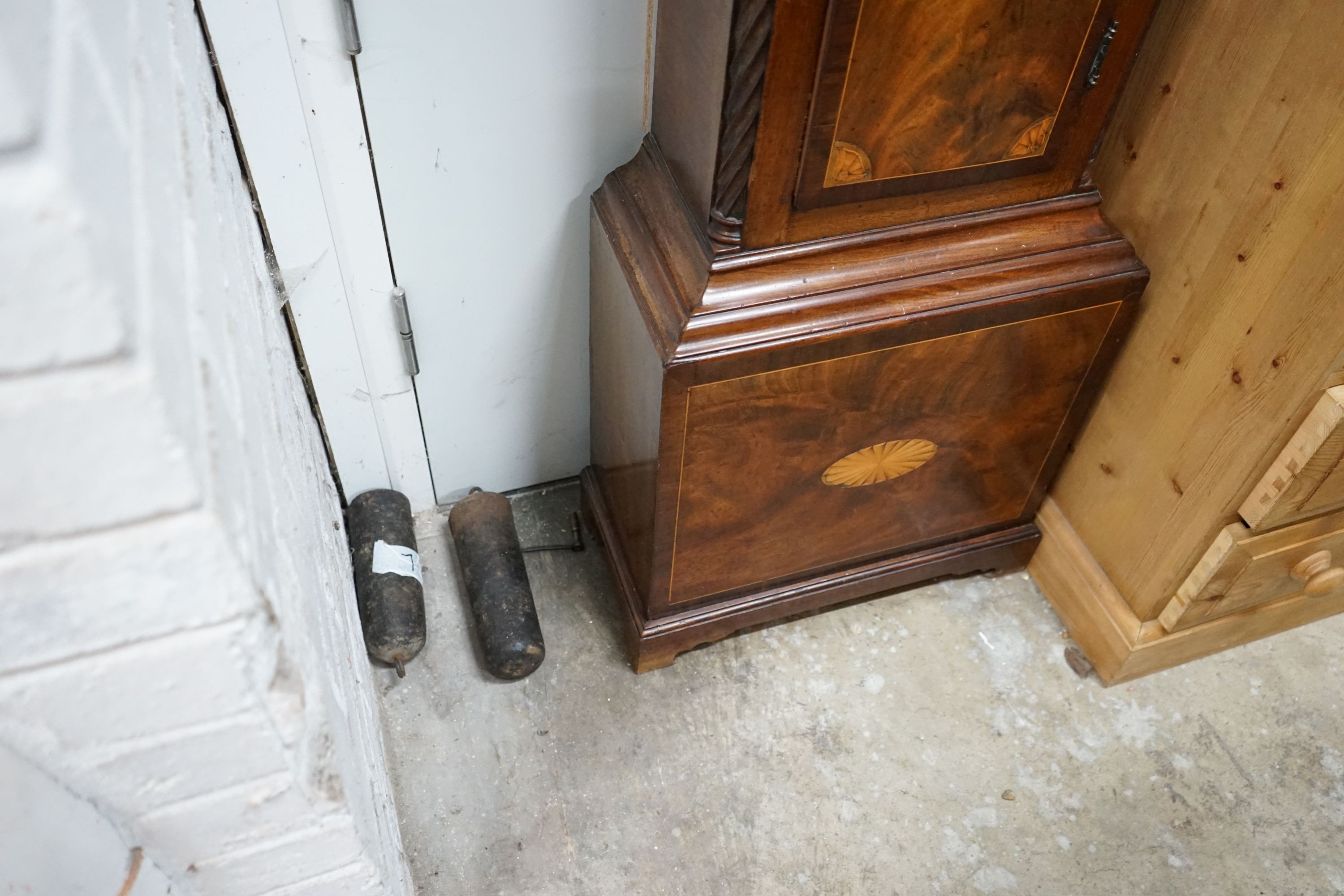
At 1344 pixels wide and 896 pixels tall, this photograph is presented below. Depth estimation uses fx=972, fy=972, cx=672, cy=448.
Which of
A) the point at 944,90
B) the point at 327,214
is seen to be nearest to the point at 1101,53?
the point at 944,90

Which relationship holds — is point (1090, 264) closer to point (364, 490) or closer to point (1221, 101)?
point (1221, 101)

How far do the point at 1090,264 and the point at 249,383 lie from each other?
1.04 metres

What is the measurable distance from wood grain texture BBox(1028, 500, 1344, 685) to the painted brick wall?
1.23 meters

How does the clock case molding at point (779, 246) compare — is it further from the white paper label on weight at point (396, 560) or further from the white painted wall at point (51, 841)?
the white painted wall at point (51, 841)

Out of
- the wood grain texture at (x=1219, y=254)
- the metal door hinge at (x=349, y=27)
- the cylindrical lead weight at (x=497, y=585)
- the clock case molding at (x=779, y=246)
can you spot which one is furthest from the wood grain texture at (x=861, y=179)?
the cylindrical lead weight at (x=497, y=585)

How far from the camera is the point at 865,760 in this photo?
1.55m

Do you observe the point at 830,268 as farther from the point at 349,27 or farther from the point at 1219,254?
the point at 349,27

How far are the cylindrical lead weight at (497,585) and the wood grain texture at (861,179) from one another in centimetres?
75

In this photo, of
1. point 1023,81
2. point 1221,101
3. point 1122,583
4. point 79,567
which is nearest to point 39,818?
point 79,567

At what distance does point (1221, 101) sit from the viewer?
1180 mm

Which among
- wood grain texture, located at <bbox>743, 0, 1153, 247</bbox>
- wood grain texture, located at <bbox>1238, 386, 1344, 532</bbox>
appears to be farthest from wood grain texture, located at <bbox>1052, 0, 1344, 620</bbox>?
wood grain texture, located at <bbox>743, 0, 1153, 247</bbox>

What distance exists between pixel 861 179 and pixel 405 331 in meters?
0.73

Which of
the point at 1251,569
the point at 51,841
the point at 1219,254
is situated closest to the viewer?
the point at 51,841

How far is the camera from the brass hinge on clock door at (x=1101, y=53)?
1.09 m
